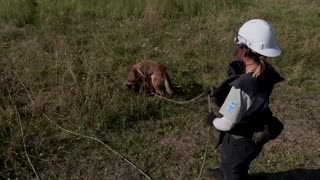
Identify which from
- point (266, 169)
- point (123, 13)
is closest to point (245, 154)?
point (266, 169)

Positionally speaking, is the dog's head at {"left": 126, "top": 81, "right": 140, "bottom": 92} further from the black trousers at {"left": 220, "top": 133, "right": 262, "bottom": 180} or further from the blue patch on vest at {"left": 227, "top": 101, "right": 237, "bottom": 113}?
the blue patch on vest at {"left": 227, "top": 101, "right": 237, "bottom": 113}

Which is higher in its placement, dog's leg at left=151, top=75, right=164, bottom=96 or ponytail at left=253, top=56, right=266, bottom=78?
ponytail at left=253, top=56, right=266, bottom=78

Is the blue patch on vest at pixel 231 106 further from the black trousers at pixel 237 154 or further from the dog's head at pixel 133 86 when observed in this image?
the dog's head at pixel 133 86

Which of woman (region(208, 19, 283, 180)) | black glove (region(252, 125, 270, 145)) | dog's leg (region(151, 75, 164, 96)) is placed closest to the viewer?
woman (region(208, 19, 283, 180))

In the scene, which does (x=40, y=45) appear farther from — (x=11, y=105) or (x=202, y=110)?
(x=202, y=110)

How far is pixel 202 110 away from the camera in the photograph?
16.1 ft

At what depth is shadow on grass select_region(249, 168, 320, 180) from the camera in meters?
3.99

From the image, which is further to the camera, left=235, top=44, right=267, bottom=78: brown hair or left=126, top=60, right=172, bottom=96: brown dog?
left=126, top=60, right=172, bottom=96: brown dog

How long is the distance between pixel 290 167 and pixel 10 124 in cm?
256

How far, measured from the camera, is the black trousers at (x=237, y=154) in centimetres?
308

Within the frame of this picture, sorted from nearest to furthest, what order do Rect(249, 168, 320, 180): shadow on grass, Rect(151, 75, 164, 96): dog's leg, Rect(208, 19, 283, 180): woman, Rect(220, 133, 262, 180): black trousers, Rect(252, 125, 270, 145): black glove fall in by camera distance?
Rect(208, 19, 283, 180): woman → Rect(252, 125, 270, 145): black glove → Rect(220, 133, 262, 180): black trousers → Rect(249, 168, 320, 180): shadow on grass → Rect(151, 75, 164, 96): dog's leg

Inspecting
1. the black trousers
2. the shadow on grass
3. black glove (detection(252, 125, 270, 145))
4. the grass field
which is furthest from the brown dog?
black glove (detection(252, 125, 270, 145))

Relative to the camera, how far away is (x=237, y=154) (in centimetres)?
313

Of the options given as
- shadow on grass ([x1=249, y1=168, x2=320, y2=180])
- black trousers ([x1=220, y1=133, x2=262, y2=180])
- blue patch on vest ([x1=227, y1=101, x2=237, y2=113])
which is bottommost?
shadow on grass ([x1=249, y1=168, x2=320, y2=180])
